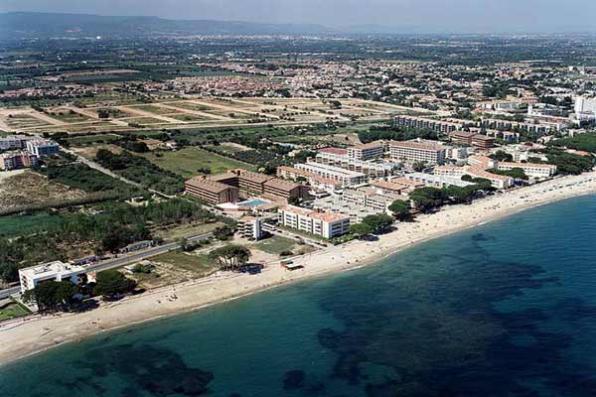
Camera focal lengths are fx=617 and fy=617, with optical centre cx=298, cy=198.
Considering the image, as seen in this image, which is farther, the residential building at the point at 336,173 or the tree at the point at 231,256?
the residential building at the point at 336,173

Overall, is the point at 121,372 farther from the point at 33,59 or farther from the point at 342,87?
the point at 33,59

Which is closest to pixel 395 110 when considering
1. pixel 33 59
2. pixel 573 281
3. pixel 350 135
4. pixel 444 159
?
pixel 350 135

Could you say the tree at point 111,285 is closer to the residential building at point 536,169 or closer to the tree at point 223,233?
the tree at point 223,233

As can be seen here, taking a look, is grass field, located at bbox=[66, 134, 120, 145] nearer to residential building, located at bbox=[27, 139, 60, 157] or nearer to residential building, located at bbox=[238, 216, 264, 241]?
residential building, located at bbox=[27, 139, 60, 157]

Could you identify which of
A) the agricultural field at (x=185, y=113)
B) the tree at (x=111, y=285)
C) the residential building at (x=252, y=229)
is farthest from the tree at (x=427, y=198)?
the agricultural field at (x=185, y=113)

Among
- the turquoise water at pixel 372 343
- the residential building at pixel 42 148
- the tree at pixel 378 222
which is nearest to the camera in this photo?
the turquoise water at pixel 372 343

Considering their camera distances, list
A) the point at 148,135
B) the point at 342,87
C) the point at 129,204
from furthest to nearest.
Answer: the point at 342,87, the point at 148,135, the point at 129,204

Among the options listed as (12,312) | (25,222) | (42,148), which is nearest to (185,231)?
(25,222)

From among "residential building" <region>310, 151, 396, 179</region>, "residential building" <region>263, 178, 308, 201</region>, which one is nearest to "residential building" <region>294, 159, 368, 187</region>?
"residential building" <region>310, 151, 396, 179</region>
